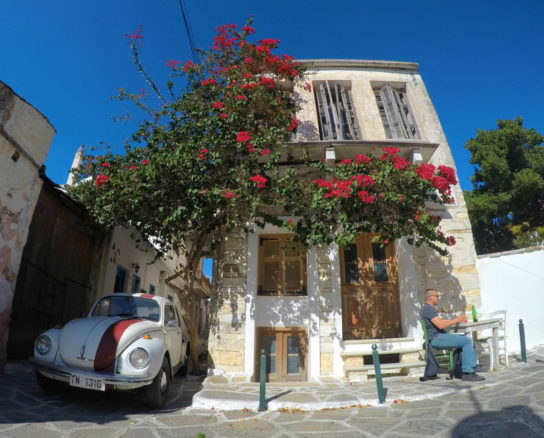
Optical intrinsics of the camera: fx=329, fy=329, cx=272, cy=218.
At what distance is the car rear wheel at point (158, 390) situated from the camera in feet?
14.1

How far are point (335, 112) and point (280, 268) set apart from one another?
5.26m

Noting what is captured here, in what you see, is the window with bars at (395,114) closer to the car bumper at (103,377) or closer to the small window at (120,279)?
the car bumper at (103,377)

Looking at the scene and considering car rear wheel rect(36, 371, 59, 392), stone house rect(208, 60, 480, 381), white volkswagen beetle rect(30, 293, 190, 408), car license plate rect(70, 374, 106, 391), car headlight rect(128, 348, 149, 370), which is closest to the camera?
car license plate rect(70, 374, 106, 391)

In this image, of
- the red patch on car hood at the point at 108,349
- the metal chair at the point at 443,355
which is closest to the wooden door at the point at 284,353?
the metal chair at the point at 443,355

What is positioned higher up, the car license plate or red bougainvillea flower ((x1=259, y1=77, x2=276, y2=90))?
red bougainvillea flower ((x1=259, y1=77, x2=276, y2=90))

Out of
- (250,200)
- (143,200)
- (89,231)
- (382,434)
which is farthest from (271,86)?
(382,434)

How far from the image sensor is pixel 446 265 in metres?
8.24

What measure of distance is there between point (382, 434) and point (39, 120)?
299 inches

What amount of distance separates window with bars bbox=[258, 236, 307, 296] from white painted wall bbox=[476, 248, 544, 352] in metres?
4.46

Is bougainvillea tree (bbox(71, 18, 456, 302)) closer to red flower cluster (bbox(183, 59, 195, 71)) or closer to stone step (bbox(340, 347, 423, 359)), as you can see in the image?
red flower cluster (bbox(183, 59, 195, 71))

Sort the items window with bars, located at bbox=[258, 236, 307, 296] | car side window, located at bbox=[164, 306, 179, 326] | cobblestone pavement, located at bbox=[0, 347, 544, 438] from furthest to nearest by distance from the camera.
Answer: window with bars, located at bbox=[258, 236, 307, 296]
car side window, located at bbox=[164, 306, 179, 326]
cobblestone pavement, located at bbox=[0, 347, 544, 438]

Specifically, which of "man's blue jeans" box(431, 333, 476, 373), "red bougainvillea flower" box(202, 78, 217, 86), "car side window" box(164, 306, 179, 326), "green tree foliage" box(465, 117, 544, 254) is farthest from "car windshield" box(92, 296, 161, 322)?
"green tree foliage" box(465, 117, 544, 254)

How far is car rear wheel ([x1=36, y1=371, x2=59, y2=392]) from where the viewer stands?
4.44 metres

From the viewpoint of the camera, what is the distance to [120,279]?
34.7ft
